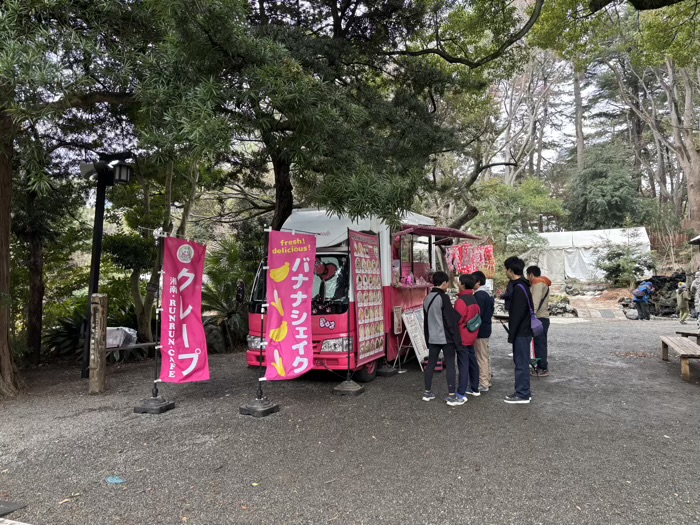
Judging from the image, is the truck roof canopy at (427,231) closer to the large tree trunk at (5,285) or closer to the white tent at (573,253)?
the large tree trunk at (5,285)

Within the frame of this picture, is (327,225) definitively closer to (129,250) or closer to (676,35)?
(129,250)

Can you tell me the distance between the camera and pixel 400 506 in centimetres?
331

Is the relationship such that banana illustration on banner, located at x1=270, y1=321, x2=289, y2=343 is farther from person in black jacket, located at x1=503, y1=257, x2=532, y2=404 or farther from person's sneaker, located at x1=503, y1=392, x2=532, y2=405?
person's sneaker, located at x1=503, y1=392, x2=532, y2=405

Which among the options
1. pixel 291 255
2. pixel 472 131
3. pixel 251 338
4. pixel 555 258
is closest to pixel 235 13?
pixel 291 255

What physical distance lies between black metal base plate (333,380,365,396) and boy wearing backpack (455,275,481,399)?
1365 mm

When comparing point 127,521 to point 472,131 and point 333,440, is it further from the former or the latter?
point 472,131

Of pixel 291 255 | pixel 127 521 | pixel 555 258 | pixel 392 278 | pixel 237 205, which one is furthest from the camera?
pixel 555 258

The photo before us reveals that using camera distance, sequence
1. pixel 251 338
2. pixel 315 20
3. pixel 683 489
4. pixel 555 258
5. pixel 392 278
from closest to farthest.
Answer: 1. pixel 683 489
2. pixel 251 338
3. pixel 392 278
4. pixel 315 20
5. pixel 555 258

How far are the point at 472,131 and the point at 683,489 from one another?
11.1m

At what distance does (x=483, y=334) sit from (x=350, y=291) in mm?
1913

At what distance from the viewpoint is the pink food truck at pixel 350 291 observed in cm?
650

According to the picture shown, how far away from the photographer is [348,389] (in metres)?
6.43

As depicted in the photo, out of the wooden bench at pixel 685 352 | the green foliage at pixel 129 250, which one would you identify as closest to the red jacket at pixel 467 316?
the wooden bench at pixel 685 352

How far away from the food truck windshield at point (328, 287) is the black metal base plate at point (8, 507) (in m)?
3.81
